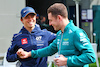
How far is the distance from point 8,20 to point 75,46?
714 centimetres

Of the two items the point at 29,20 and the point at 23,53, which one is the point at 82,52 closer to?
the point at 23,53

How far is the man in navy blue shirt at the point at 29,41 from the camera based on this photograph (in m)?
3.25

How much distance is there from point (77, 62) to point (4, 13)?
7280 mm

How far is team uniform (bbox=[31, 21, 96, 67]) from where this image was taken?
2.34 metres

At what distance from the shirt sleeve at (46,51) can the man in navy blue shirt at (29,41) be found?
0.76 feet

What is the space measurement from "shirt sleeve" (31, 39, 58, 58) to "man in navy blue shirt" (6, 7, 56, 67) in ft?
0.76

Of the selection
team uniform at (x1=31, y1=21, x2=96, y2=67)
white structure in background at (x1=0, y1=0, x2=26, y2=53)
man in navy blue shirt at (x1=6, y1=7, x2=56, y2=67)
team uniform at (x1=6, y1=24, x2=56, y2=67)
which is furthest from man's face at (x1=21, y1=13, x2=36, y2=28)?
white structure in background at (x1=0, y1=0, x2=26, y2=53)

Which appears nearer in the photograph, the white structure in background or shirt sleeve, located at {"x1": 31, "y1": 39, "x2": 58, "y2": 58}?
shirt sleeve, located at {"x1": 31, "y1": 39, "x2": 58, "y2": 58}

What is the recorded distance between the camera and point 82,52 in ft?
7.82

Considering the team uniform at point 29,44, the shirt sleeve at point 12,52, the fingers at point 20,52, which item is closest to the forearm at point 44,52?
the fingers at point 20,52

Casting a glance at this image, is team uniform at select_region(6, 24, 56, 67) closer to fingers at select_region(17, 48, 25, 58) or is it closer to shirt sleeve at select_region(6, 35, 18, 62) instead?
shirt sleeve at select_region(6, 35, 18, 62)

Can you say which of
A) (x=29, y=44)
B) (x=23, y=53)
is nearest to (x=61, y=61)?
(x=23, y=53)

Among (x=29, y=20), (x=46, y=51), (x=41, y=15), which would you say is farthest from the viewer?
(x=41, y=15)

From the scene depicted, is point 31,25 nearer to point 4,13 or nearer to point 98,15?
point 4,13
